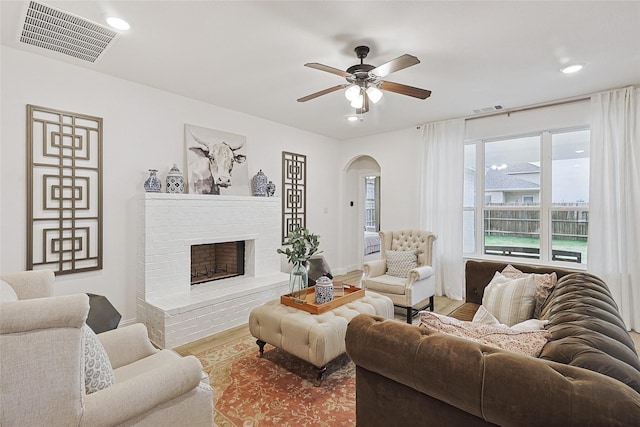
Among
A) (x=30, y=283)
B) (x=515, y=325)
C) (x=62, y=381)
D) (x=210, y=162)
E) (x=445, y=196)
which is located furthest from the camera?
(x=445, y=196)

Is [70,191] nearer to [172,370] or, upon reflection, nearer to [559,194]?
[172,370]

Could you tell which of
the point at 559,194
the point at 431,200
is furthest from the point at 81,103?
the point at 559,194

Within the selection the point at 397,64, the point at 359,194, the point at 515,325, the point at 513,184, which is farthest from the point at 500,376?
the point at 359,194

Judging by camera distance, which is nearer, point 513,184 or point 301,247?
point 301,247

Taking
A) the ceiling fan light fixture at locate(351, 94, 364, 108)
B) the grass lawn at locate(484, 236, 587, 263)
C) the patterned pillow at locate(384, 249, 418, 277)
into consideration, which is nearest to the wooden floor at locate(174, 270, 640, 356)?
the patterned pillow at locate(384, 249, 418, 277)

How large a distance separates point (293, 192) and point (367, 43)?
3048mm

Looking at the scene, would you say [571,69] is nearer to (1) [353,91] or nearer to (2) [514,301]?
(1) [353,91]

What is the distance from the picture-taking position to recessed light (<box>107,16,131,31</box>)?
2.18 metres

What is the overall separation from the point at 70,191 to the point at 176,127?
1.33 meters

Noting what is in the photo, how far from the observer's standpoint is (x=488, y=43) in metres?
2.50

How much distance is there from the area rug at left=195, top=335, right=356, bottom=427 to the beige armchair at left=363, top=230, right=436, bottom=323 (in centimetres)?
111

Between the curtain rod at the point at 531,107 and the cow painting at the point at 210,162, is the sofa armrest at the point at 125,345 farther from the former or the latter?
the curtain rod at the point at 531,107

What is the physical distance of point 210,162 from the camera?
4.01 metres

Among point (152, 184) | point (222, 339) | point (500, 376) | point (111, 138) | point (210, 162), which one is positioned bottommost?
point (222, 339)
